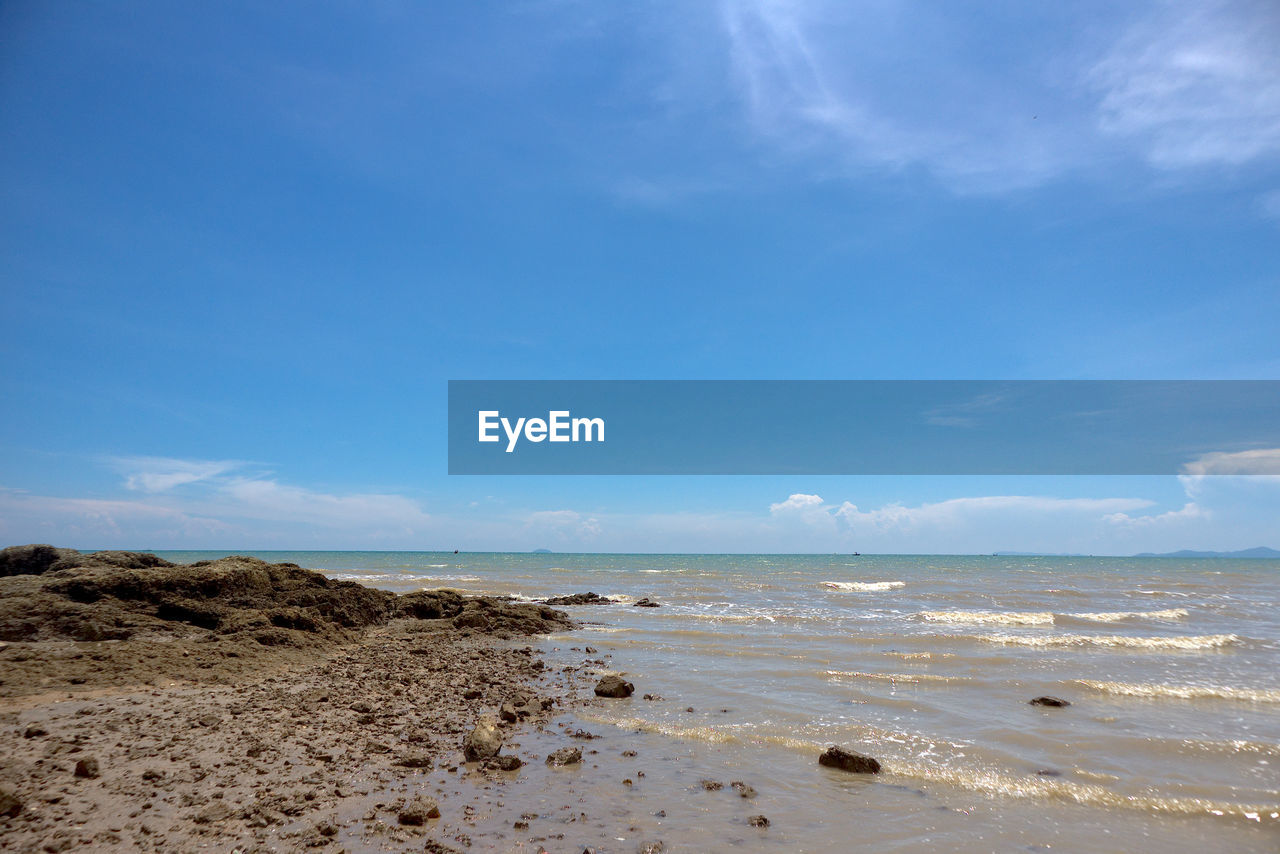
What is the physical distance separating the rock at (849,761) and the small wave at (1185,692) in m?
6.77

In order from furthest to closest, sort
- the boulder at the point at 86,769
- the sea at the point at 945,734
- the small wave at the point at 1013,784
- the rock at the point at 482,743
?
the rock at the point at 482,743, the small wave at the point at 1013,784, the sea at the point at 945,734, the boulder at the point at 86,769

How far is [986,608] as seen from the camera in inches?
1025

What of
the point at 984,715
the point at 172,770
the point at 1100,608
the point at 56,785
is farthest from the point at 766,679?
the point at 1100,608

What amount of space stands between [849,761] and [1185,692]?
26.2 ft

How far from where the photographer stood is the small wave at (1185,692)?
404 inches

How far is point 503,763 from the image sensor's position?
632cm

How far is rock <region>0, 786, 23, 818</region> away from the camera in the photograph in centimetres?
448

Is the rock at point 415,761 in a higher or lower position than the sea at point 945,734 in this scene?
higher

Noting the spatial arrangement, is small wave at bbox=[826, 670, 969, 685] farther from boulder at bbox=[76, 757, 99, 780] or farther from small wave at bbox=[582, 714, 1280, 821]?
boulder at bbox=[76, 757, 99, 780]

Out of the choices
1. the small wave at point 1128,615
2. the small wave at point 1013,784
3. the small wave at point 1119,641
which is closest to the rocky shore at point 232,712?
the small wave at point 1013,784

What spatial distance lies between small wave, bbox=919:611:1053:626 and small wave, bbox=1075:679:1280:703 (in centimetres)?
1081

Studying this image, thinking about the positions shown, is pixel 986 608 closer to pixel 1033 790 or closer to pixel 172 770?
pixel 1033 790

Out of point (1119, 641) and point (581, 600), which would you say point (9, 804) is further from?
point (581, 600)

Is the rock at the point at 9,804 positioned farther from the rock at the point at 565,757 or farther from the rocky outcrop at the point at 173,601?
the rocky outcrop at the point at 173,601
